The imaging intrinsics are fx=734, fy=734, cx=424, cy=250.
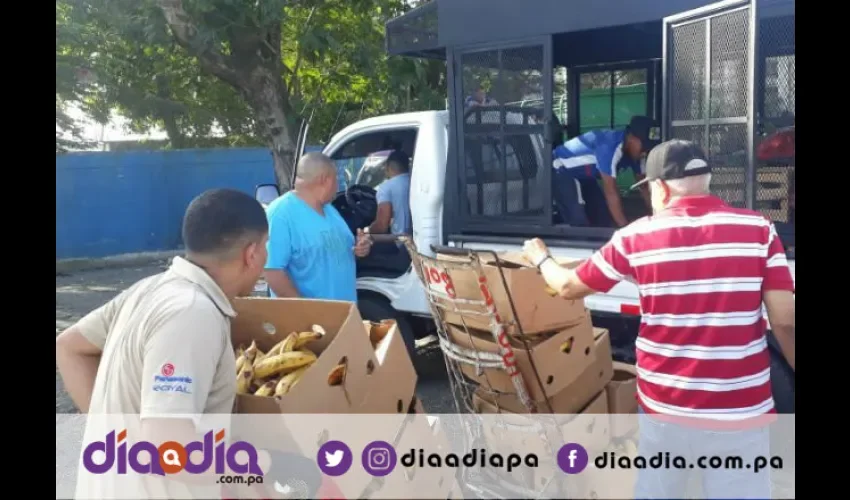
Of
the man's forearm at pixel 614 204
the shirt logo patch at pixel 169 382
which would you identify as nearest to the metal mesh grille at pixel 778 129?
the man's forearm at pixel 614 204

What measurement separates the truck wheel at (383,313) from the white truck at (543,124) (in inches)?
0.4

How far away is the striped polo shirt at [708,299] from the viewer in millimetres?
2348

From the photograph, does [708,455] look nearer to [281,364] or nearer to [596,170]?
[281,364]

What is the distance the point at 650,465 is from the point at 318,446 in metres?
1.20

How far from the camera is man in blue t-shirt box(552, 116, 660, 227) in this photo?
15.6 ft

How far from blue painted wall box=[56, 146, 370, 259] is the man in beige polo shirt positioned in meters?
12.5

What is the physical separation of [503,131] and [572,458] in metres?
2.26

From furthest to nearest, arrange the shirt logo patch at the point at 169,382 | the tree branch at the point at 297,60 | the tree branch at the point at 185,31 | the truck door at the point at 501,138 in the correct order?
the tree branch at the point at 297,60, the tree branch at the point at 185,31, the truck door at the point at 501,138, the shirt logo patch at the point at 169,382

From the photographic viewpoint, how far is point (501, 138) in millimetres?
4695

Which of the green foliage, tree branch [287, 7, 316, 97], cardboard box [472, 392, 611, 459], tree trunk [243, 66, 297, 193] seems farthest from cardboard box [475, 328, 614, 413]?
tree branch [287, 7, 316, 97]

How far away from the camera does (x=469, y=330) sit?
10.5 ft

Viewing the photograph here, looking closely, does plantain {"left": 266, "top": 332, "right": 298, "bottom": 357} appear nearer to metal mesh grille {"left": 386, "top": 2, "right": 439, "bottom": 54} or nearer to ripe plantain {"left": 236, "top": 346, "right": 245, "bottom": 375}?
ripe plantain {"left": 236, "top": 346, "right": 245, "bottom": 375}

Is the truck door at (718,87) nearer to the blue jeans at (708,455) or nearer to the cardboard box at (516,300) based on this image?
the cardboard box at (516,300)

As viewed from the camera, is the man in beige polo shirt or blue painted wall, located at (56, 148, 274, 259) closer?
the man in beige polo shirt
